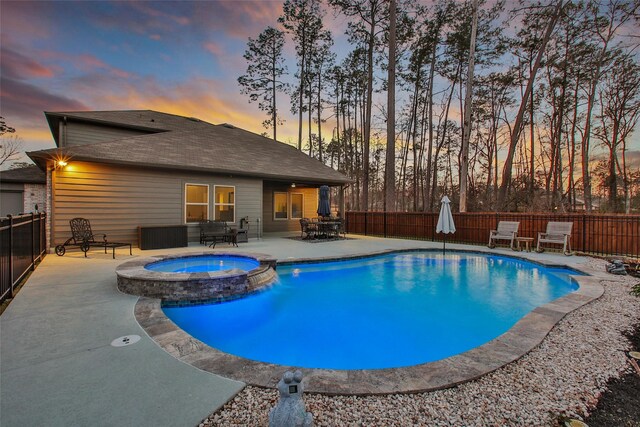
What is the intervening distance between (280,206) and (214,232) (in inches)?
193

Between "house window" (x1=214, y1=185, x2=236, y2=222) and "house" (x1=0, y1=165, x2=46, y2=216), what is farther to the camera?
"house" (x1=0, y1=165, x2=46, y2=216)

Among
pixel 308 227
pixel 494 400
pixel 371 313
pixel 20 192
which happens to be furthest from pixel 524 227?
pixel 20 192

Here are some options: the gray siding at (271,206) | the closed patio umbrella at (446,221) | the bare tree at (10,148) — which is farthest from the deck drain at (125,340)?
the bare tree at (10,148)

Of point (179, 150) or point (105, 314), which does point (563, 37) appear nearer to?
point (179, 150)

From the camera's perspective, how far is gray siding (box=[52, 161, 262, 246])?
786 centimetres

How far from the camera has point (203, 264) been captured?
6742mm

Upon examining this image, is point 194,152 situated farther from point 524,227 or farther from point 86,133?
point 524,227

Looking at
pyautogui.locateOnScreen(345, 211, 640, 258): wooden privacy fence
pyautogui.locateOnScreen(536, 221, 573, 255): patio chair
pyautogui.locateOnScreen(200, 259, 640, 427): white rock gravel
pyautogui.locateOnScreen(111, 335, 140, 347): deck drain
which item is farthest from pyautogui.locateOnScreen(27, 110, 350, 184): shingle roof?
pyautogui.locateOnScreen(200, 259, 640, 427): white rock gravel

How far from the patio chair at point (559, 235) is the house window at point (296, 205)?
9696 mm

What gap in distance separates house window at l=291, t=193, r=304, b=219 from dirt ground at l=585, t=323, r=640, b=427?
12.9 m

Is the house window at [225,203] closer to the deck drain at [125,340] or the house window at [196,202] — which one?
the house window at [196,202]

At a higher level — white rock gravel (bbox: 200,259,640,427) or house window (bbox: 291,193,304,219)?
house window (bbox: 291,193,304,219)

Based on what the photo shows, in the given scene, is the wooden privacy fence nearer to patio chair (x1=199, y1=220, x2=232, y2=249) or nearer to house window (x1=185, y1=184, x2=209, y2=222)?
patio chair (x1=199, y1=220, x2=232, y2=249)

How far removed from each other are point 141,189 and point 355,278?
7.06 metres
